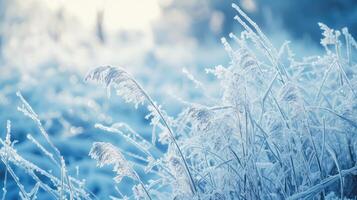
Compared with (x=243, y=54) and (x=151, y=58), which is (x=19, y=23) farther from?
(x=243, y=54)

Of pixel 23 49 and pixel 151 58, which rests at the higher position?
pixel 23 49

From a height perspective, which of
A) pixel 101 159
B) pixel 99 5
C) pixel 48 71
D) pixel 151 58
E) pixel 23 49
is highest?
pixel 99 5

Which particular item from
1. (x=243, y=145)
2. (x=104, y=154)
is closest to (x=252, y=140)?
(x=243, y=145)

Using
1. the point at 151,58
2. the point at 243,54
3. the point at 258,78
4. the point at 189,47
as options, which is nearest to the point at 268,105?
the point at 258,78

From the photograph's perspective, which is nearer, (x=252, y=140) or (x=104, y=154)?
(x=104, y=154)

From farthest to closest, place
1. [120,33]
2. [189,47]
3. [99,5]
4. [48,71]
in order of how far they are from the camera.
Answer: [120,33] → [189,47] → [99,5] → [48,71]

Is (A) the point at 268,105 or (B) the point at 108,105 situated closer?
(A) the point at 268,105

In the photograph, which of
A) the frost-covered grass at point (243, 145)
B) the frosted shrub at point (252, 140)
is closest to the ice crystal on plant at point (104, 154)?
the frost-covered grass at point (243, 145)

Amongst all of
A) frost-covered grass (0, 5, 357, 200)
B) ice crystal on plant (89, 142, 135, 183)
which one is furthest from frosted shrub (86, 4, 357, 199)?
ice crystal on plant (89, 142, 135, 183)

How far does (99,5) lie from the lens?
1081 cm

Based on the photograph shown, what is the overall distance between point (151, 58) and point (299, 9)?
4913 mm

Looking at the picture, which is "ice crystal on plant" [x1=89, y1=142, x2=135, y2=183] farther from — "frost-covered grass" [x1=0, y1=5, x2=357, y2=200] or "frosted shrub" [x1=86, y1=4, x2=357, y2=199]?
"frosted shrub" [x1=86, y1=4, x2=357, y2=199]

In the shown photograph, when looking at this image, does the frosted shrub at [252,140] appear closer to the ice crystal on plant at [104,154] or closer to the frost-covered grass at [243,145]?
the frost-covered grass at [243,145]

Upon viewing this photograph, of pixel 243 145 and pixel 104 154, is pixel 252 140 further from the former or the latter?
pixel 104 154
